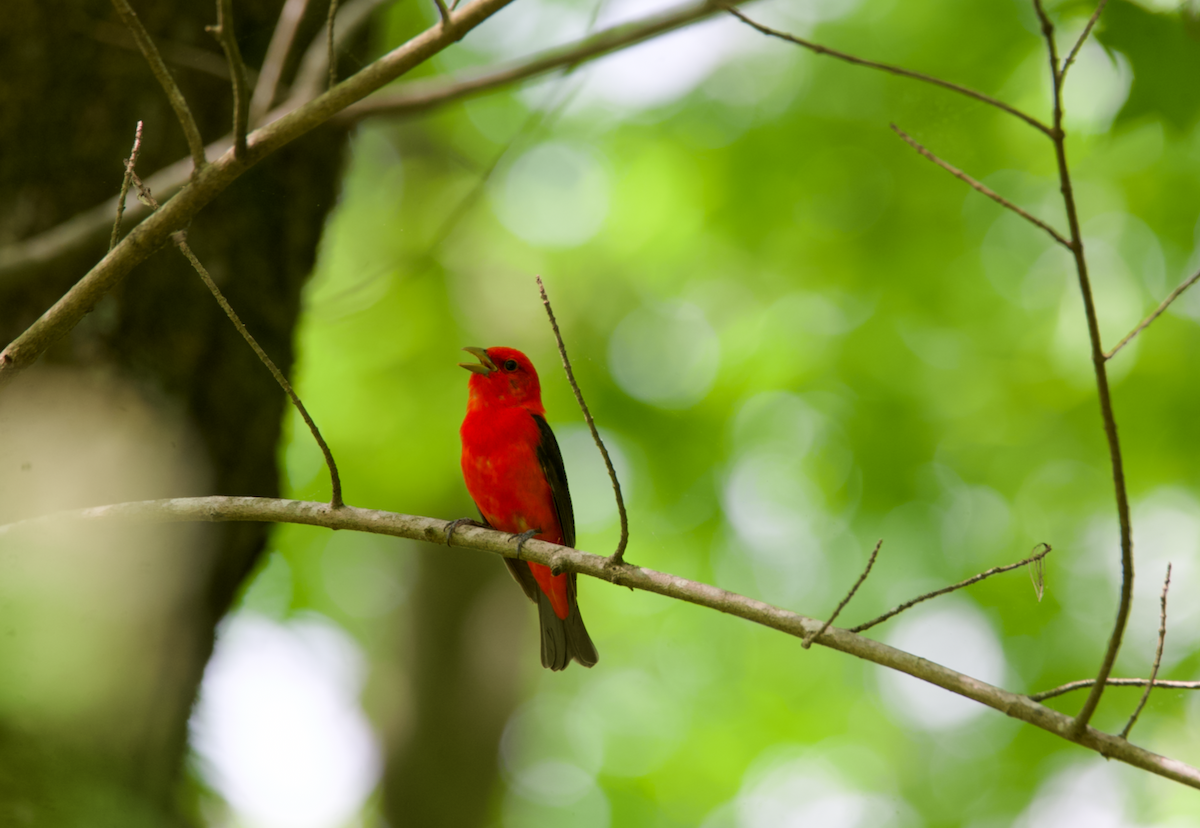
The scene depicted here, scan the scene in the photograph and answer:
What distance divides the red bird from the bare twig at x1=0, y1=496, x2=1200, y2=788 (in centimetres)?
116

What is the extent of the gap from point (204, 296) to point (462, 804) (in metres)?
3.85

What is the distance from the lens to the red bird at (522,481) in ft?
12.9

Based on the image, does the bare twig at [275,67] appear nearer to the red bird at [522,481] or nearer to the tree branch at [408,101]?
the tree branch at [408,101]

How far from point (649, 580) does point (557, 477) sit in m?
2.00

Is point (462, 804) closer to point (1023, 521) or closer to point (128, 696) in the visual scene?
point (128, 696)

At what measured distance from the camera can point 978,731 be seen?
7.68 meters

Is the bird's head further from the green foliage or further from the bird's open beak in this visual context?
the green foliage

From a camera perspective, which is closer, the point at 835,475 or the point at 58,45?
the point at 58,45

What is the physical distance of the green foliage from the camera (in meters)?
6.28

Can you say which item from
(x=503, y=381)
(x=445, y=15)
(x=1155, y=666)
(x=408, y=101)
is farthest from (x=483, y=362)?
(x=1155, y=666)

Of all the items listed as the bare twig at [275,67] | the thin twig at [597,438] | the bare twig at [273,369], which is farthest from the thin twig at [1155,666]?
the bare twig at [275,67]

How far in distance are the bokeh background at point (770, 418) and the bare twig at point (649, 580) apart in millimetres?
2785

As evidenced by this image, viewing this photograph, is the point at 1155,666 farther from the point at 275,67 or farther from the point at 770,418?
the point at 770,418

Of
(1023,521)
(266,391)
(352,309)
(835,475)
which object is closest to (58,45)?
(266,391)
